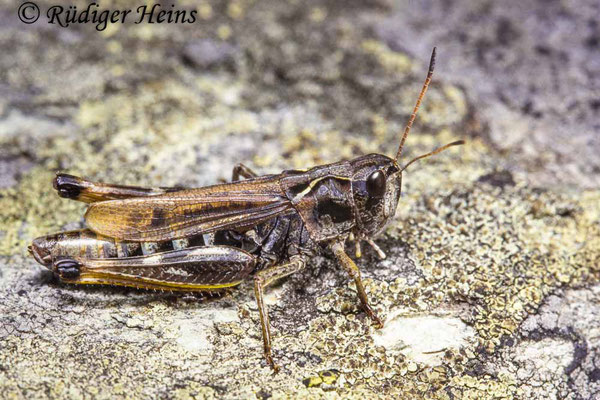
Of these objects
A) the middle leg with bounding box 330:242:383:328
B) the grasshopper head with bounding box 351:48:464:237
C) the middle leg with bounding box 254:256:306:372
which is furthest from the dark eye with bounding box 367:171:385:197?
the middle leg with bounding box 254:256:306:372

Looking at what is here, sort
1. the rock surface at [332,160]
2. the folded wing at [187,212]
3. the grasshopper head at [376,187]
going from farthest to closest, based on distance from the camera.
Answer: the grasshopper head at [376,187] < the folded wing at [187,212] < the rock surface at [332,160]

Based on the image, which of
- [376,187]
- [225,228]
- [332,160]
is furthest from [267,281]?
[332,160]

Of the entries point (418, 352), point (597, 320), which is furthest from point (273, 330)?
point (597, 320)

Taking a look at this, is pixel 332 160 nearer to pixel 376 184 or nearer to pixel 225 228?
pixel 376 184

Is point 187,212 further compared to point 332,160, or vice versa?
point 332,160

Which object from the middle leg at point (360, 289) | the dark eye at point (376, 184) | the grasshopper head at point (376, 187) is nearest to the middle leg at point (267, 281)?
the middle leg at point (360, 289)

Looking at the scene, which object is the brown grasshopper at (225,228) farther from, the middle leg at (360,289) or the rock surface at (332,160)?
the rock surface at (332,160)

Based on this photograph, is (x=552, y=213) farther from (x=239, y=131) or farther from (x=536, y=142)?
(x=239, y=131)
